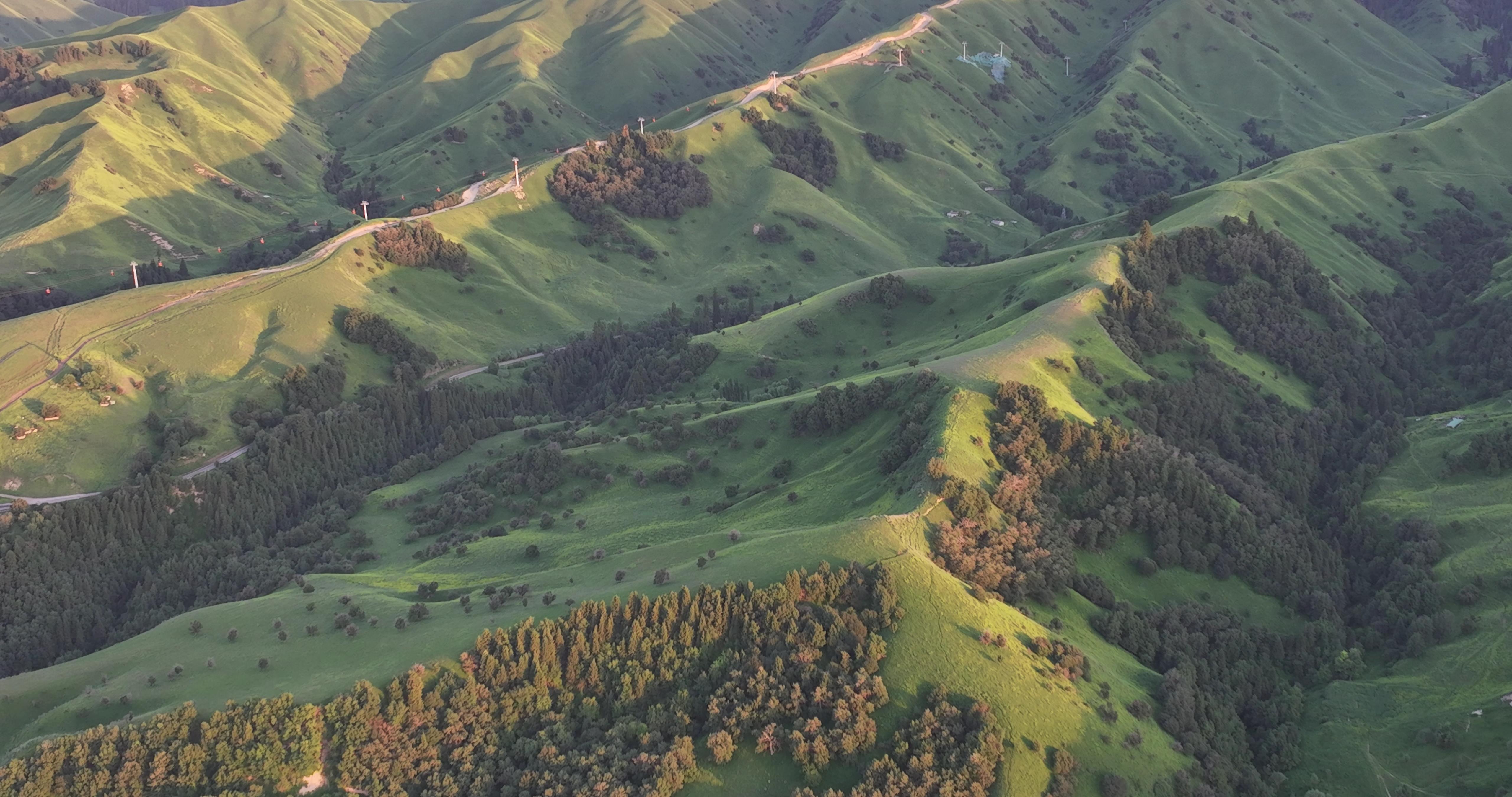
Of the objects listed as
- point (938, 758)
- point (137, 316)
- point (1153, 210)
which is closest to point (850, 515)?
point (938, 758)

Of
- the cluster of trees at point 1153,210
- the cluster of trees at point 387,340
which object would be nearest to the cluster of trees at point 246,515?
the cluster of trees at point 387,340

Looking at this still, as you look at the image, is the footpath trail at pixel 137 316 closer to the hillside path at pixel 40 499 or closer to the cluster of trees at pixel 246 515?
the hillside path at pixel 40 499

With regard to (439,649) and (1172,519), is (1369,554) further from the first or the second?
(439,649)

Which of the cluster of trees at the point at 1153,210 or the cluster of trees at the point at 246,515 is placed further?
the cluster of trees at the point at 1153,210

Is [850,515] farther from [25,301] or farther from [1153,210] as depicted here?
[25,301]

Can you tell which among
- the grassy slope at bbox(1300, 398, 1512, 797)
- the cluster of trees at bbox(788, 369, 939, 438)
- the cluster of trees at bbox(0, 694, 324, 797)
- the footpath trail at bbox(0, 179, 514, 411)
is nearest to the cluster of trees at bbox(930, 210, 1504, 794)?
the grassy slope at bbox(1300, 398, 1512, 797)

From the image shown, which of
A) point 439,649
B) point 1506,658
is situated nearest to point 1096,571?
point 1506,658
